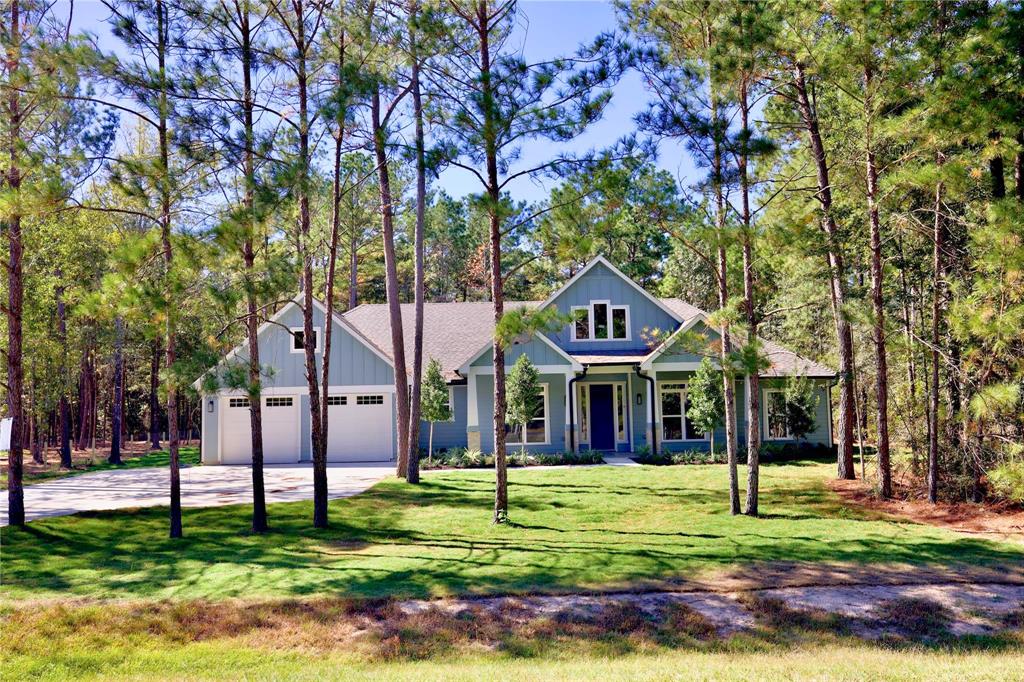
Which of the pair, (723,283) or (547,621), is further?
(723,283)

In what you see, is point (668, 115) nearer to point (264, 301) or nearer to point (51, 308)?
point (264, 301)

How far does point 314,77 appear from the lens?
1116cm

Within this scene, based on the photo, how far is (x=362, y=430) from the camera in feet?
68.8

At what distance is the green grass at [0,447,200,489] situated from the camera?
61.9 feet

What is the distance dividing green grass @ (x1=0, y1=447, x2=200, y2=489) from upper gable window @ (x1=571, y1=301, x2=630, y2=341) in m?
11.7

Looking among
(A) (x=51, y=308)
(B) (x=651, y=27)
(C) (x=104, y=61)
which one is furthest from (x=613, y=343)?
(A) (x=51, y=308)

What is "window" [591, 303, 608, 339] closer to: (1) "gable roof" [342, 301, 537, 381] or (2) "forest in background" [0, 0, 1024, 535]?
(1) "gable roof" [342, 301, 537, 381]

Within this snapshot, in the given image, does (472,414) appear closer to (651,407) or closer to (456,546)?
(651,407)

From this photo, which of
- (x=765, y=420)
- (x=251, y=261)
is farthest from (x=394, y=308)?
(x=765, y=420)

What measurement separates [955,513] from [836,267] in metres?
4.68

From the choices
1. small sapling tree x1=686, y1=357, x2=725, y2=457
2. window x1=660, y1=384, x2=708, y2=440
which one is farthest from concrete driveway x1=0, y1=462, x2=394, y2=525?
small sapling tree x1=686, y1=357, x2=725, y2=457

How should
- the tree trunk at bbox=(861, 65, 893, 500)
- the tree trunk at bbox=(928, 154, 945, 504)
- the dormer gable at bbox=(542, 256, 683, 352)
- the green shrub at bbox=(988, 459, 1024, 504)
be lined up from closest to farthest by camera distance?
the green shrub at bbox=(988, 459, 1024, 504) → the tree trunk at bbox=(928, 154, 945, 504) → the tree trunk at bbox=(861, 65, 893, 500) → the dormer gable at bbox=(542, 256, 683, 352)

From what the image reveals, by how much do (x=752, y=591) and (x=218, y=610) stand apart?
214 inches

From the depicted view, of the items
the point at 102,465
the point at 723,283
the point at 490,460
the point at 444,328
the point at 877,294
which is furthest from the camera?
the point at 444,328
